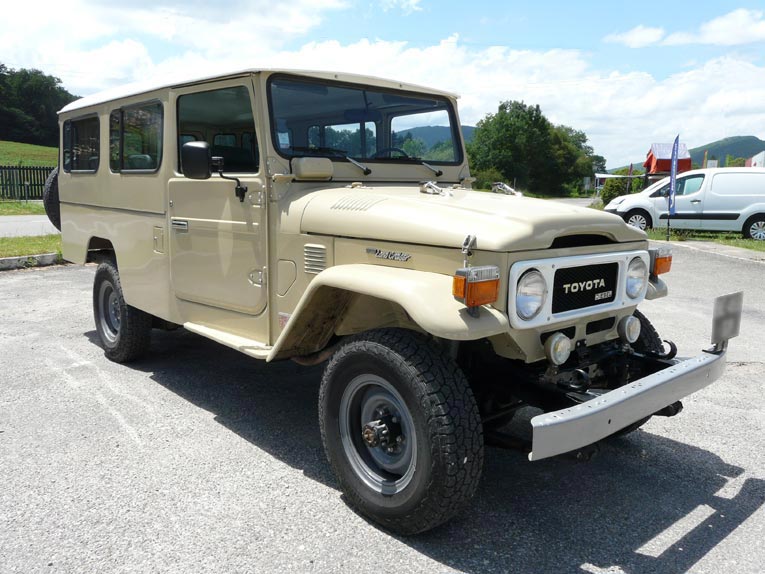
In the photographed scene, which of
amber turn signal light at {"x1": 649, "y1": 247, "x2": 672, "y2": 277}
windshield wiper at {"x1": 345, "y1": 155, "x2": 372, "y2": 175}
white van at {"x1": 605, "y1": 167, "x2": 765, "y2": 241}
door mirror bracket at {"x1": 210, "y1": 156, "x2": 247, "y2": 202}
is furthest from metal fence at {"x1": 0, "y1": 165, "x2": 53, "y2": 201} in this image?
amber turn signal light at {"x1": 649, "y1": 247, "x2": 672, "y2": 277}

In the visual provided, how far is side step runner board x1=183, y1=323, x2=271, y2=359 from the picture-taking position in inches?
147

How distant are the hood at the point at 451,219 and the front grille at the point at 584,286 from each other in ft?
0.56

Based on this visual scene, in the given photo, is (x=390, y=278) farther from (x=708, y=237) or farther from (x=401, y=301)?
(x=708, y=237)

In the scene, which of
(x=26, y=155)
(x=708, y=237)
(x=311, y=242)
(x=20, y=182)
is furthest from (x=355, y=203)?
(x=26, y=155)

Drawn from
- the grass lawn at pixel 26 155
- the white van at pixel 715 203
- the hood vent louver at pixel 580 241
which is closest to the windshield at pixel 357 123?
the hood vent louver at pixel 580 241

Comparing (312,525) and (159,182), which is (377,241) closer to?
(312,525)

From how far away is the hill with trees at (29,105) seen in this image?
53281mm

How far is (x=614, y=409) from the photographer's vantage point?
2627 mm

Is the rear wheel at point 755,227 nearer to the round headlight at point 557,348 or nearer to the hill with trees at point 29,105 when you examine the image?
the round headlight at point 557,348

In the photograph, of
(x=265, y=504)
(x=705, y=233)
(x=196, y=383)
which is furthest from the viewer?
(x=705, y=233)

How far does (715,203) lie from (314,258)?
1429cm

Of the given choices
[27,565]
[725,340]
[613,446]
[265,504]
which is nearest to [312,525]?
[265,504]

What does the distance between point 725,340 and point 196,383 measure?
3.66m

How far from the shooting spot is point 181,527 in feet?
9.71
